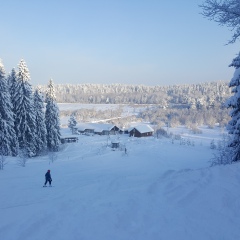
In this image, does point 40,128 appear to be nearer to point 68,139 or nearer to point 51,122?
point 51,122

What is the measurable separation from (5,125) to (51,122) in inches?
480

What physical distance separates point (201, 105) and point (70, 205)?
13861cm

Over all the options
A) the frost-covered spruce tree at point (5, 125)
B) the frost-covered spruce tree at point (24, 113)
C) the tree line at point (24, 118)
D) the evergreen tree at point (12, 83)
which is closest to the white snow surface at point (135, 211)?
the frost-covered spruce tree at point (5, 125)

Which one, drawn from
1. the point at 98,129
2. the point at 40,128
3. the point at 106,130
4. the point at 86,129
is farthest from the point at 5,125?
the point at 86,129

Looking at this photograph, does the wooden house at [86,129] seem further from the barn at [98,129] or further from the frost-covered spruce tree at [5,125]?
the frost-covered spruce tree at [5,125]

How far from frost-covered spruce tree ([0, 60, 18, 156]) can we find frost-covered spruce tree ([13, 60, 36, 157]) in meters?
2.33

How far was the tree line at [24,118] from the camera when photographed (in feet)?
116

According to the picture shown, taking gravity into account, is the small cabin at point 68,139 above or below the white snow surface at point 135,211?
below

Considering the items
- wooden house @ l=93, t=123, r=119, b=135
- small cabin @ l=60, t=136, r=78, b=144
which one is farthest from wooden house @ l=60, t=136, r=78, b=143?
wooden house @ l=93, t=123, r=119, b=135

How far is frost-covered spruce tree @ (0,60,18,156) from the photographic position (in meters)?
34.5

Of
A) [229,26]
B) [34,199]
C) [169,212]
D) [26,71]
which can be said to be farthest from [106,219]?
[26,71]

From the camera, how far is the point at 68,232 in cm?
963

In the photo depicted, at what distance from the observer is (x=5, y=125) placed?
34.5 metres

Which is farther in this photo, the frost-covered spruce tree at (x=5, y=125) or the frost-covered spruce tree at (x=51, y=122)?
the frost-covered spruce tree at (x=51, y=122)
